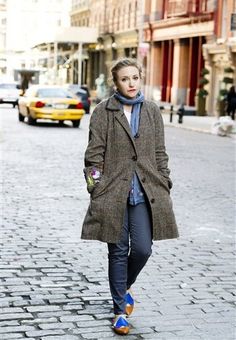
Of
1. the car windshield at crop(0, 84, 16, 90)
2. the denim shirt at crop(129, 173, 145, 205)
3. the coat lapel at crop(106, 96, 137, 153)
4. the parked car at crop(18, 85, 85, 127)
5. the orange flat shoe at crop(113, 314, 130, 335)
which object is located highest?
the coat lapel at crop(106, 96, 137, 153)

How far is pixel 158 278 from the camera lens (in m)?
6.50

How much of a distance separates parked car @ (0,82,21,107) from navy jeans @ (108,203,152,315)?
4056cm

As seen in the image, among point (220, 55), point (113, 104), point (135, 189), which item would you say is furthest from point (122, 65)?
point (220, 55)

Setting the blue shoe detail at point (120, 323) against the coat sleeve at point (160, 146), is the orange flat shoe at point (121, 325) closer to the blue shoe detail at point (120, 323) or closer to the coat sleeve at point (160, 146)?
the blue shoe detail at point (120, 323)

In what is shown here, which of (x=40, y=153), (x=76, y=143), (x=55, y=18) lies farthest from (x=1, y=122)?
(x=55, y=18)

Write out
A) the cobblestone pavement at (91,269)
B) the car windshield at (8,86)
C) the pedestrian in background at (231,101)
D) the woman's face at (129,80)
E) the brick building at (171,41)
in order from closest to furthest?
the woman's face at (129,80)
the cobblestone pavement at (91,269)
the pedestrian in background at (231,101)
the brick building at (171,41)
the car windshield at (8,86)

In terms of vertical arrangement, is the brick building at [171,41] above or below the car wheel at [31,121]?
above

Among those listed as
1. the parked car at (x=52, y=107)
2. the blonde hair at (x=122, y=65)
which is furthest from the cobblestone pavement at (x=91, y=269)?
the parked car at (x=52, y=107)

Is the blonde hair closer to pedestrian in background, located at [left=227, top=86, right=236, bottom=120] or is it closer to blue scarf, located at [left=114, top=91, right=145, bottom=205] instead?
blue scarf, located at [left=114, top=91, right=145, bottom=205]

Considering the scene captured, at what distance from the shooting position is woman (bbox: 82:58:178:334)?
4863 mm

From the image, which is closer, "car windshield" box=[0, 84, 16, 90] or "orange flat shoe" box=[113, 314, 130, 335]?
"orange flat shoe" box=[113, 314, 130, 335]

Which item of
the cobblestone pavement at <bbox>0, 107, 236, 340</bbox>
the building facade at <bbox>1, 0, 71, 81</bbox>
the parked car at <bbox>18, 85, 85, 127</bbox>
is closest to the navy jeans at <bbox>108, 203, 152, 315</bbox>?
Answer: the cobblestone pavement at <bbox>0, 107, 236, 340</bbox>

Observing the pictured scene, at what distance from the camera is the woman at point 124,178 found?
486cm

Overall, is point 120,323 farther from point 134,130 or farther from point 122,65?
point 122,65
